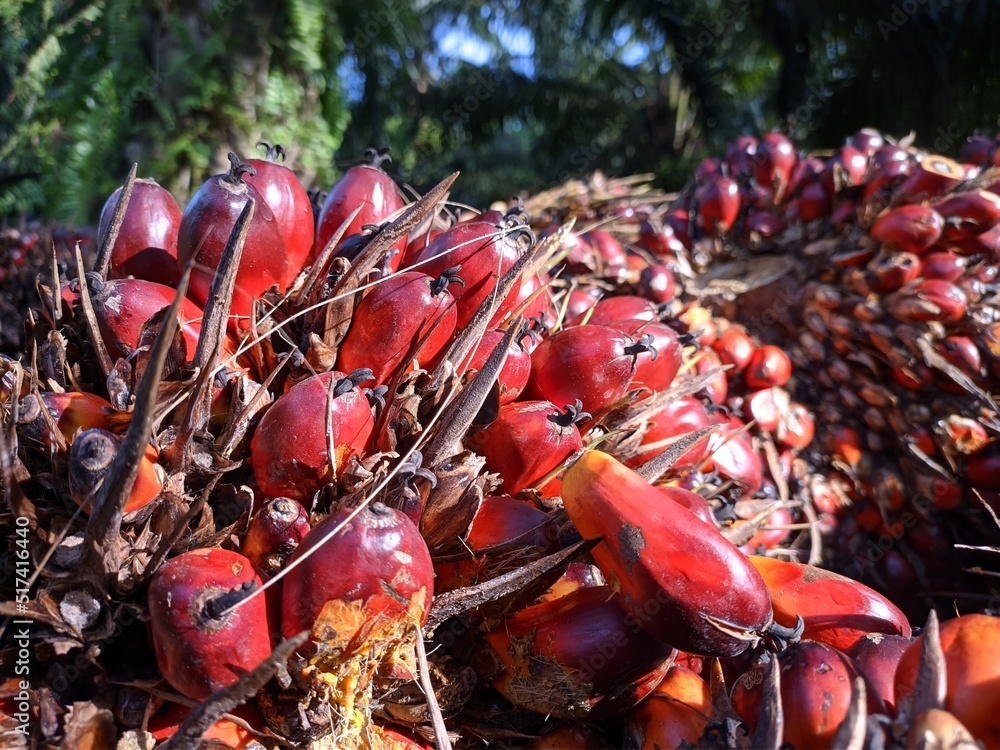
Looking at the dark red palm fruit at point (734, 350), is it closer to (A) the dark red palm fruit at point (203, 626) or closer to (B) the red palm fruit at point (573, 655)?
(B) the red palm fruit at point (573, 655)

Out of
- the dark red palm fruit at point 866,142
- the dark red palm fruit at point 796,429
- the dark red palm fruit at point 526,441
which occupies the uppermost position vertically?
the dark red palm fruit at point 866,142

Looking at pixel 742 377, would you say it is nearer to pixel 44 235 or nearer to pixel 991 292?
pixel 991 292

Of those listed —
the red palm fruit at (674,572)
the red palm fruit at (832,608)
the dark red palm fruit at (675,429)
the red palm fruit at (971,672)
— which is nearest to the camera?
the red palm fruit at (971,672)

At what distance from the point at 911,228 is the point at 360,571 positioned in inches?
63.6

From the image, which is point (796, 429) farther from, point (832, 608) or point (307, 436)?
point (307, 436)

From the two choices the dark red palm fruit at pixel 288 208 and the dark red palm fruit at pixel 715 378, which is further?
the dark red palm fruit at pixel 715 378

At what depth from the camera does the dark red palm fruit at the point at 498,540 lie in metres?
0.84

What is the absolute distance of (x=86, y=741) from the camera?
66 cm

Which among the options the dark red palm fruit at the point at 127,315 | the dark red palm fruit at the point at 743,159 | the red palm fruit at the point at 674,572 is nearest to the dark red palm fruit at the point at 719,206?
the dark red palm fruit at the point at 743,159

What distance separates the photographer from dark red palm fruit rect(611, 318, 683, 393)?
109cm

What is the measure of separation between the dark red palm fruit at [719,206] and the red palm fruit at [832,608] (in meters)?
1.33

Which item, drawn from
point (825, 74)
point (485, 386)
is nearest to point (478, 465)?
point (485, 386)

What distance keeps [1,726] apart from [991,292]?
80.2 inches

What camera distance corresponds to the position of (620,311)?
1291 millimetres
